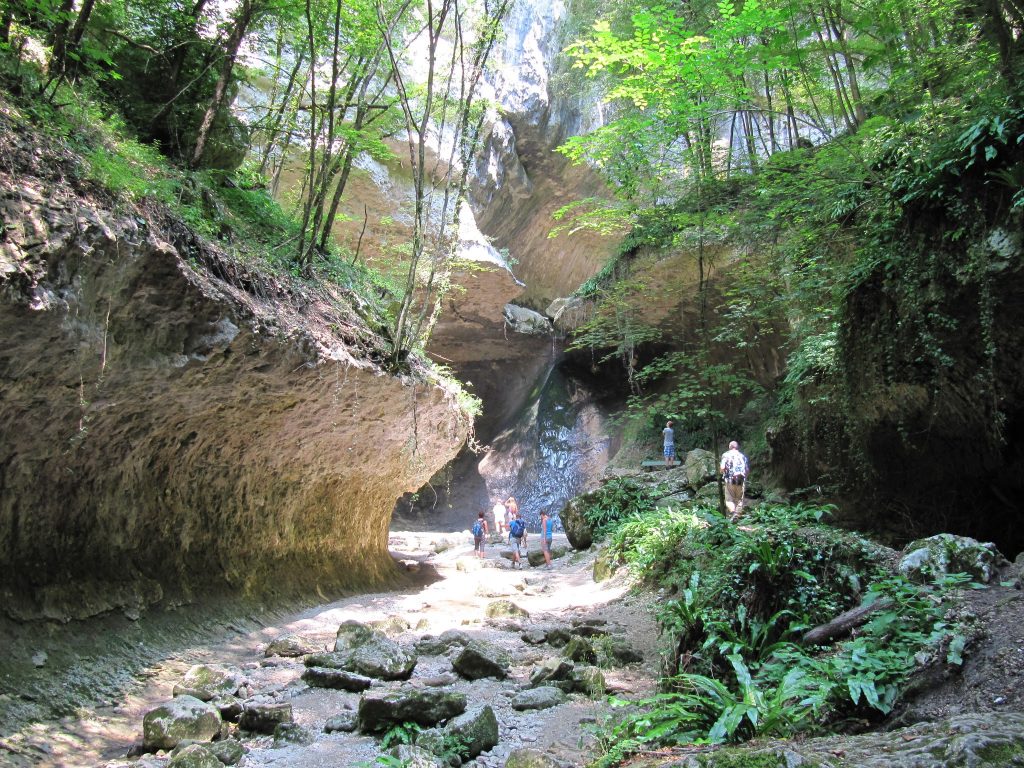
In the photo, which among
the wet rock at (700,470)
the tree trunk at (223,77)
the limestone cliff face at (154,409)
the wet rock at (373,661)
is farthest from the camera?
the wet rock at (700,470)

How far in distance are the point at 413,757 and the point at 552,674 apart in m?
1.74

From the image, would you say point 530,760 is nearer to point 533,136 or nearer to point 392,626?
Answer: point 392,626

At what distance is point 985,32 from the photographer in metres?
5.13

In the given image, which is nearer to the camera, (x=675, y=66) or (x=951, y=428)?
(x=951, y=428)

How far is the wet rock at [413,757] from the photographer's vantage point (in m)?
3.03

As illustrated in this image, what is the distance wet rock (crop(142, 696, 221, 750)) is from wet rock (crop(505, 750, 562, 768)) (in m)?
1.90

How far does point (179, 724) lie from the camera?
351cm

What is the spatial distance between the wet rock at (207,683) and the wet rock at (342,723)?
3.04ft

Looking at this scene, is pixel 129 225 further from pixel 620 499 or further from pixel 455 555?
pixel 455 555

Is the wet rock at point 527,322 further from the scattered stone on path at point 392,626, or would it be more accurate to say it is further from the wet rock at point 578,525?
the scattered stone on path at point 392,626

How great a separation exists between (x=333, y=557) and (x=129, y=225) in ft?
18.7

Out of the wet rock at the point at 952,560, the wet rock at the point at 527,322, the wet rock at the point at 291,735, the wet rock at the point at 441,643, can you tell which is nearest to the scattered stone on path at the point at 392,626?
the wet rock at the point at 441,643

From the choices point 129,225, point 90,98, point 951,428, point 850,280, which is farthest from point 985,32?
point 90,98

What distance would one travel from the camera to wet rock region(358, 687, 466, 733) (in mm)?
3721
